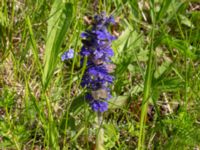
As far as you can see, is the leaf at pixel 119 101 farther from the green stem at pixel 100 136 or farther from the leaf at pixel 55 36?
the leaf at pixel 55 36

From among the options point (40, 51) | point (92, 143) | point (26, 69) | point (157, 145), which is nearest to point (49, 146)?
point (92, 143)

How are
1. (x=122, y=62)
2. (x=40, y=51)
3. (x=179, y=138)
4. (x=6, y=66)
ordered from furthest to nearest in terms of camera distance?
1. (x=40, y=51)
2. (x=6, y=66)
3. (x=122, y=62)
4. (x=179, y=138)

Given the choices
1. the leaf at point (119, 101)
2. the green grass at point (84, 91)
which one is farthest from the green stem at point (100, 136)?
the leaf at point (119, 101)

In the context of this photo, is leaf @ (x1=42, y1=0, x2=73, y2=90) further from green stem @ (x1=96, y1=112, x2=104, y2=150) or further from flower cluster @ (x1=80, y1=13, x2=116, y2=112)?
green stem @ (x1=96, y1=112, x2=104, y2=150)

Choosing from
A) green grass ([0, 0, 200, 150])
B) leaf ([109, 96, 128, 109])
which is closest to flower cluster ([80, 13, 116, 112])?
green grass ([0, 0, 200, 150])

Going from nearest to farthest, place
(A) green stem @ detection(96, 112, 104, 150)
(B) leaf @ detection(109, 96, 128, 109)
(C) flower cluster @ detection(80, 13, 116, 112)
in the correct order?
(C) flower cluster @ detection(80, 13, 116, 112) → (A) green stem @ detection(96, 112, 104, 150) → (B) leaf @ detection(109, 96, 128, 109)

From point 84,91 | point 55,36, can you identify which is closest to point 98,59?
point 84,91

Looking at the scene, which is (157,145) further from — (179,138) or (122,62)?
(122,62)
